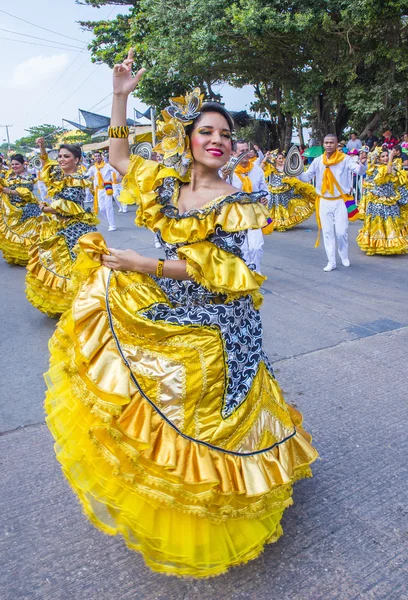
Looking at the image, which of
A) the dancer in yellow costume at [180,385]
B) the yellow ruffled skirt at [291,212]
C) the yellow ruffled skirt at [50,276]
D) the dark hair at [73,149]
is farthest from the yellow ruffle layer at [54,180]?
the yellow ruffled skirt at [291,212]

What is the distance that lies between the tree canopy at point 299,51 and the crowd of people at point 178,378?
14232 mm

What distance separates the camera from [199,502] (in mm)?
1922

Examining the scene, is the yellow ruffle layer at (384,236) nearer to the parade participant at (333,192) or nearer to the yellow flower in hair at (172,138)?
the parade participant at (333,192)

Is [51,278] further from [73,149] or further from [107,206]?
[107,206]

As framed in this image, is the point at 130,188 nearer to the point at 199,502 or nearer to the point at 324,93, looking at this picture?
the point at 199,502

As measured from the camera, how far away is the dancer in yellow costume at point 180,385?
1.92 meters

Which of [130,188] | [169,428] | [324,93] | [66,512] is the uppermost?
[324,93]

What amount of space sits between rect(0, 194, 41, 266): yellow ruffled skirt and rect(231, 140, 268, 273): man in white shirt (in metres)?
3.76

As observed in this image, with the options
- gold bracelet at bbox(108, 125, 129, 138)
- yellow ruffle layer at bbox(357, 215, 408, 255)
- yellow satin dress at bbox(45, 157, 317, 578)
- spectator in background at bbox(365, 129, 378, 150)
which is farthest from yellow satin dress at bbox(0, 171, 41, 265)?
spectator in background at bbox(365, 129, 378, 150)

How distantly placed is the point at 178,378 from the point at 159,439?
244 mm

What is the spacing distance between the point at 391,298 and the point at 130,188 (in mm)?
4644

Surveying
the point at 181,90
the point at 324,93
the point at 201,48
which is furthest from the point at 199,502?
the point at 181,90

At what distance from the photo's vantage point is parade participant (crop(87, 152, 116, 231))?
12.9 metres

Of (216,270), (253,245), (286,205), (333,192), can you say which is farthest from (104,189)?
(216,270)
